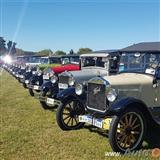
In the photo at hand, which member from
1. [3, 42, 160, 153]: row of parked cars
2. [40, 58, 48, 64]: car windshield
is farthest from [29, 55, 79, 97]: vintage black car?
[3, 42, 160, 153]: row of parked cars

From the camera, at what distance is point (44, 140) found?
7230 mm

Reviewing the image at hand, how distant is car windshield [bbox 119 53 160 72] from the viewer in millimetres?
7422

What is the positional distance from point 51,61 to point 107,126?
12.6m

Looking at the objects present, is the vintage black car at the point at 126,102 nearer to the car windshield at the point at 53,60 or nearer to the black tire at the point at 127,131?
the black tire at the point at 127,131

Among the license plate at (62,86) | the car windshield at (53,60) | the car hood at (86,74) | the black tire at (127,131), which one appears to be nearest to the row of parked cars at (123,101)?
the black tire at (127,131)

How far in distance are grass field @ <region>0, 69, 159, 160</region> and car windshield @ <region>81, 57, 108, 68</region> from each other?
214cm

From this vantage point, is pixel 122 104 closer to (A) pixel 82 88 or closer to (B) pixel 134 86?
(B) pixel 134 86

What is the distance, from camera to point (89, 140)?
7262mm

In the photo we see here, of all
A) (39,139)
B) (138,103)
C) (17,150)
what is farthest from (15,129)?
(138,103)

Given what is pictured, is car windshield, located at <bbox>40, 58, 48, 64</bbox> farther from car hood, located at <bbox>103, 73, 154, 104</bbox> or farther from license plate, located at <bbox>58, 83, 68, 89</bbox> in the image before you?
car hood, located at <bbox>103, 73, 154, 104</bbox>

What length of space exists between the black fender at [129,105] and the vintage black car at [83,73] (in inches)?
111

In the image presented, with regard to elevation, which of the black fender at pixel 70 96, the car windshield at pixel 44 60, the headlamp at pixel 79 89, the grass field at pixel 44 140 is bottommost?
the grass field at pixel 44 140

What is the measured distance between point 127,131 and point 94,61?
480cm

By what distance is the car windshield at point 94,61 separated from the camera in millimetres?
10484
